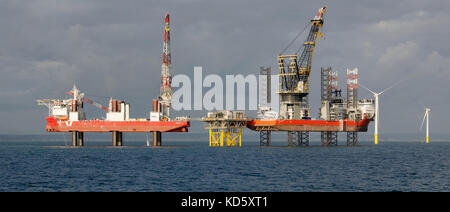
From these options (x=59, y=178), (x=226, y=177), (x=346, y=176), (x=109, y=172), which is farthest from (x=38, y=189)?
(x=346, y=176)

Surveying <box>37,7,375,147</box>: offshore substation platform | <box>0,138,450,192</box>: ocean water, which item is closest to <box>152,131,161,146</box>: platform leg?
<box>37,7,375,147</box>: offshore substation platform

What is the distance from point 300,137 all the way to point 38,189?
3338 inches

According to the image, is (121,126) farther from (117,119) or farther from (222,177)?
(222,177)

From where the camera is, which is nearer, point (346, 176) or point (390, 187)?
point (390, 187)

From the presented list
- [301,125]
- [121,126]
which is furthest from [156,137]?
[301,125]

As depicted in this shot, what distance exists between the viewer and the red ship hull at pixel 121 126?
115125 mm

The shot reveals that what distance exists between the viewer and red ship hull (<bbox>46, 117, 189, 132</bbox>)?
115 m

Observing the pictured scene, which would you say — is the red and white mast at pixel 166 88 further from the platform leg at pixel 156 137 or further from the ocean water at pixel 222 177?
the ocean water at pixel 222 177

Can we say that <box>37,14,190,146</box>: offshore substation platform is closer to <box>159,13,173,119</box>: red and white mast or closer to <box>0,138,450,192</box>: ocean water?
<box>159,13,173,119</box>: red and white mast

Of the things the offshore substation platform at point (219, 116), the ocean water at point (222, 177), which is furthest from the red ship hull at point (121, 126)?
the ocean water at point (222, 177)

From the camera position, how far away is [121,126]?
116 metres
